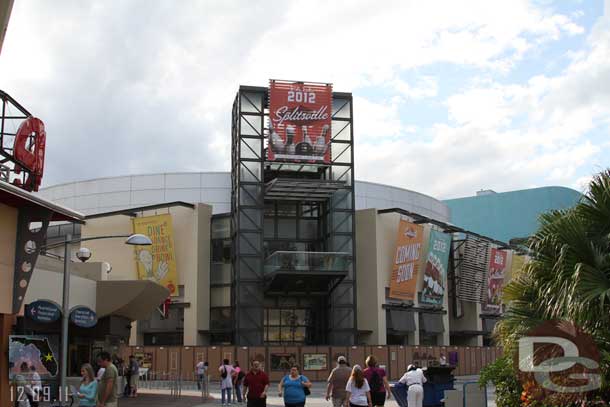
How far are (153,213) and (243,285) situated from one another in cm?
947

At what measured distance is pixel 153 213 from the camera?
54.1 meters

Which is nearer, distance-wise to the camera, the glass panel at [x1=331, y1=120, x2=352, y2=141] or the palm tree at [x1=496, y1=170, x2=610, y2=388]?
the palm tree at [x1=496, y1=170, x2=610, y2=388]

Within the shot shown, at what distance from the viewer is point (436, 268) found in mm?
57000

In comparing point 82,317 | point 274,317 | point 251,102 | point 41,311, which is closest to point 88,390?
point 41,311

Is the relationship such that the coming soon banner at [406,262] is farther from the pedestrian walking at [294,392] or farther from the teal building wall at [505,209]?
the teal building wall at [505,209]

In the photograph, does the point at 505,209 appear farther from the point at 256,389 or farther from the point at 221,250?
the point at 256,389

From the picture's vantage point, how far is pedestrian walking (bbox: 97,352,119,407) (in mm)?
13859

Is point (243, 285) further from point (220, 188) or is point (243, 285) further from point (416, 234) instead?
point (220, 188)

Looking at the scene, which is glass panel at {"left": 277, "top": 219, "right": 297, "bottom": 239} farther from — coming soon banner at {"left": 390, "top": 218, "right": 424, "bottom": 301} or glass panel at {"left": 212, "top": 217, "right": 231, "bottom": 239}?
coming soon banner at {"left": 390, "top": 218, "right": 424, "bottom": 301}

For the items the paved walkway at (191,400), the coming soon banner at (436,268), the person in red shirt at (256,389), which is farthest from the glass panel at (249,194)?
the person in red shirt at (256,389)

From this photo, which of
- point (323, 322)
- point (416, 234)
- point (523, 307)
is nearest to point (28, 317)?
point (523, 307)

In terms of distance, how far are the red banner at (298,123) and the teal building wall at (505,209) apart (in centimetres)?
5119

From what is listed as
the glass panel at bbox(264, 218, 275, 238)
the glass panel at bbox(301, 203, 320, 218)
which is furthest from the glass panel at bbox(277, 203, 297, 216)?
the glass panel at bbox(264, 218, 275, 238)

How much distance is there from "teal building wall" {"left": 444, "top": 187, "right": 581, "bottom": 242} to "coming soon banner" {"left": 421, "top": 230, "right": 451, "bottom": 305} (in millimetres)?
39514
